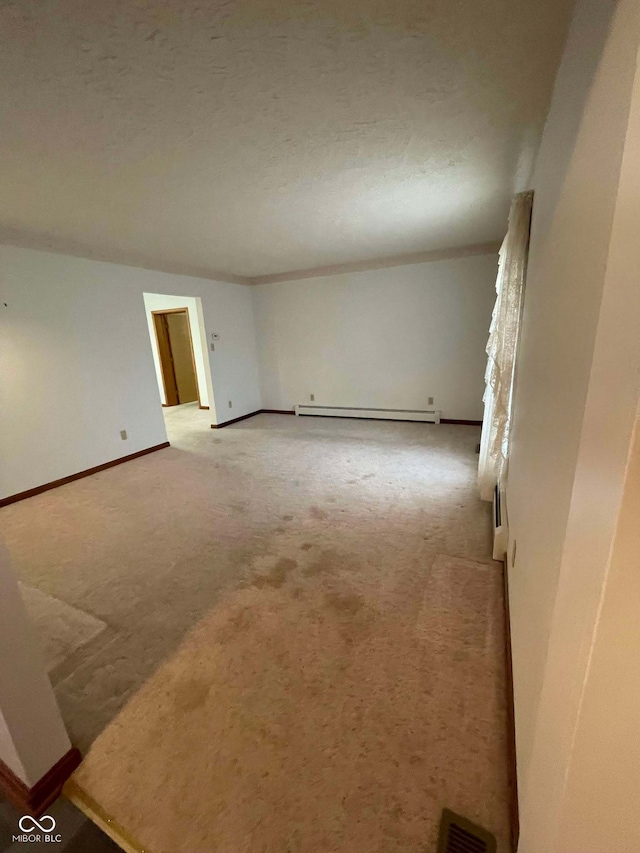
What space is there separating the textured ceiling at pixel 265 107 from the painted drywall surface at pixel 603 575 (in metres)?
0.85

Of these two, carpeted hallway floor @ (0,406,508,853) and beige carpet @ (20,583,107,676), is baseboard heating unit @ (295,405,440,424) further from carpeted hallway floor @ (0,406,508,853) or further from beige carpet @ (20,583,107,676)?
beige carpet @ (20,583,107,676)

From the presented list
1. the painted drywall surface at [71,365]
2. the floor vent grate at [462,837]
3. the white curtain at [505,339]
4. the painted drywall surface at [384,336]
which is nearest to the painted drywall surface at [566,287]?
the floor vent grate at [462,837]

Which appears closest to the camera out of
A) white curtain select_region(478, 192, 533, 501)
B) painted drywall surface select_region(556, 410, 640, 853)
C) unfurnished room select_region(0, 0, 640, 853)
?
painted drywall surface select_region(556, 410, 640, 853)

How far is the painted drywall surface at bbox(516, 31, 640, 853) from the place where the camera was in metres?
0.42

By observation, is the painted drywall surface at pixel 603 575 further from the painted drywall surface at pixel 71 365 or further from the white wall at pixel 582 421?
the painted drywall surface at pixel 71 365

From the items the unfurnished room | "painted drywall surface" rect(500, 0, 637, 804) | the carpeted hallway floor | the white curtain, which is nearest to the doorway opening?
the unfurnished room

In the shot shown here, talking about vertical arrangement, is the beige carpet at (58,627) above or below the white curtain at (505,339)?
below

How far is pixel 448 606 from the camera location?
1.67 meters

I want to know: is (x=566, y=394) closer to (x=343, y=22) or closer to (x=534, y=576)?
(x=534, y=576)

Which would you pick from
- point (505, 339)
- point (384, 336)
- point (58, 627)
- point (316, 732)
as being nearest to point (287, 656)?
point (316, 732)

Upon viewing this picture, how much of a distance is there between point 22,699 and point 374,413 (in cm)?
454

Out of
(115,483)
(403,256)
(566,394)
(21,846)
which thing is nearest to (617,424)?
(566,394)

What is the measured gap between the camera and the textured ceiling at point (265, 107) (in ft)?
3.28

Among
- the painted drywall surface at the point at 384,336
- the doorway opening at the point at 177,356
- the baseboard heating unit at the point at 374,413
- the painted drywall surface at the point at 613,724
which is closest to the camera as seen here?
the painted drywall surface at the point at 613,724
